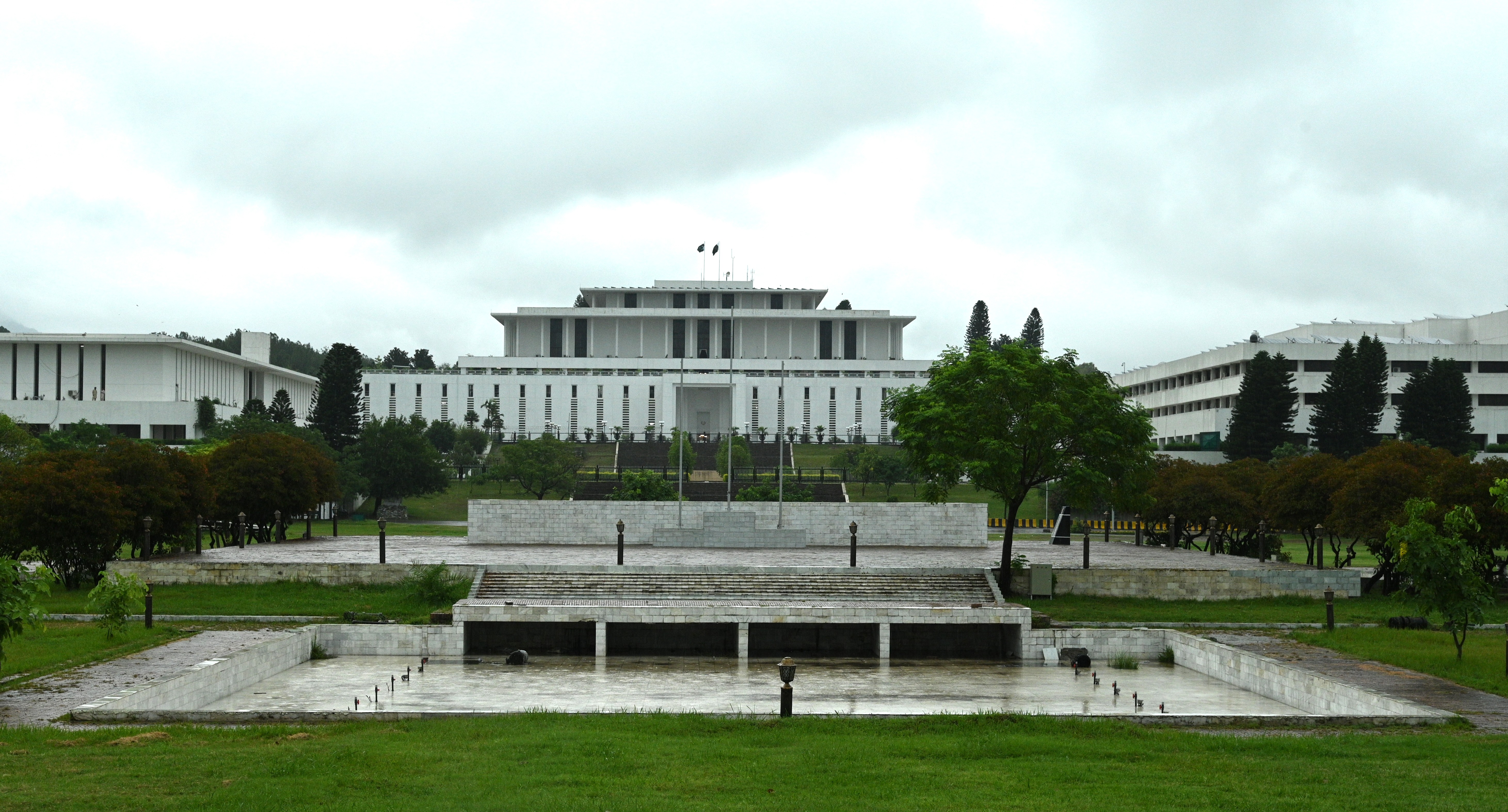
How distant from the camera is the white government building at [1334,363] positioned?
67.7 meters

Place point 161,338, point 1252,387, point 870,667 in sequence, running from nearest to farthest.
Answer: point 870,667
point 1252,387
point 161,338

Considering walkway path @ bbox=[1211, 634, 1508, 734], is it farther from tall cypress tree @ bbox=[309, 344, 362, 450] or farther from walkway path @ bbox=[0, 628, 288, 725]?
tall cypress tree @ bbox=[309, 344, 362, 450]

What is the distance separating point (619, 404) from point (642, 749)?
69754 mm

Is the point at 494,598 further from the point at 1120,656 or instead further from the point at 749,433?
the point at 749,433

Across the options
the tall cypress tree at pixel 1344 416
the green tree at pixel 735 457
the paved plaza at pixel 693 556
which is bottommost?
the paved plaza at pixel 693 556

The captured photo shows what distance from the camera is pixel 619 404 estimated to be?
81.6 meters

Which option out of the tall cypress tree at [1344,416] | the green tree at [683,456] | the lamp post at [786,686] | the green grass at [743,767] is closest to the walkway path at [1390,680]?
the green grass at [743,767]

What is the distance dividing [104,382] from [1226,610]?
64.9 m

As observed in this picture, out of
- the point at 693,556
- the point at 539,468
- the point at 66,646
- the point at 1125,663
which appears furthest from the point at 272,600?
the point at 539,468

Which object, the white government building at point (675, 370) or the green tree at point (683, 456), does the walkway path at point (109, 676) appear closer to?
the green tree at point (683, 456)

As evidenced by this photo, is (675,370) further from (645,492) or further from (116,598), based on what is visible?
(116,598)

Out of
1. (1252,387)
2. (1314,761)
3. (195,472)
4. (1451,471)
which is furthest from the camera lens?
(1252,387)

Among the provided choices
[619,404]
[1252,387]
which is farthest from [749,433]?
[1252,387]

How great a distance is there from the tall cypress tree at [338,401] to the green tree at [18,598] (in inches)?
1832
